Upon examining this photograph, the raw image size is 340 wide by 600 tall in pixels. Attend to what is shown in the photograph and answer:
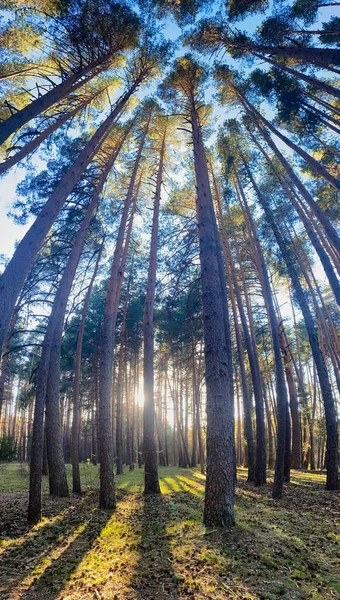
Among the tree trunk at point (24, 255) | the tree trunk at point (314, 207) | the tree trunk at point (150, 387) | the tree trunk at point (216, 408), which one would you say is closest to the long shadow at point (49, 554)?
the tree trunk at point (216, 408)

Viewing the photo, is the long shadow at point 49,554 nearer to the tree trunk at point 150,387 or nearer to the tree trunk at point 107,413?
the tree trunk at point 107,413

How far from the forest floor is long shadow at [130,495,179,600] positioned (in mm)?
13

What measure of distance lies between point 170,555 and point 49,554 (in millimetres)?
2111

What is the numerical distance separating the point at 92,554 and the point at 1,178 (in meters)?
9.57

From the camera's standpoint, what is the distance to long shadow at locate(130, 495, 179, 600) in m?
3.56

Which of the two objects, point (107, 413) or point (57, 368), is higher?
point (57, 368)

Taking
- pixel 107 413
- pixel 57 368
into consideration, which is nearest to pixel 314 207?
pixel 107 413

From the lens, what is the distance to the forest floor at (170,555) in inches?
141

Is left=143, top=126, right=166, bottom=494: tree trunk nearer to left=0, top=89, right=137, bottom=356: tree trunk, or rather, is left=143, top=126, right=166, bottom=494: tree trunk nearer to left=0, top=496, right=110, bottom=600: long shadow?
left=0, top=496, right=110, bottom=600: long shadow

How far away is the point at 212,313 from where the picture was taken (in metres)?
6.65

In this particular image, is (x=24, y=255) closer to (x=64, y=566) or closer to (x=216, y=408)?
(x=216, y=408)

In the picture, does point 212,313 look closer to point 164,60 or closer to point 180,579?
point 180,579

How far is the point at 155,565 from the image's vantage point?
14.3 ft

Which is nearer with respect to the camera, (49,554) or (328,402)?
(49,554)
